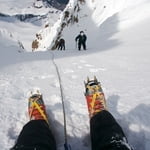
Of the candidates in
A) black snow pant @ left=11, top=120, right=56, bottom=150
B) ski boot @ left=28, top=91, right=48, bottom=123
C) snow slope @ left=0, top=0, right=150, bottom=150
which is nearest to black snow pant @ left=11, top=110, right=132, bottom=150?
black snow pant @ left=11, top=120, right=56, bottom=150

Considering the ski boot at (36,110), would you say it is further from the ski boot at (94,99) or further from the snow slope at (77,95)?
the ski boot at (94,99)

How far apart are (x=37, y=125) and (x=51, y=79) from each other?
5301mm

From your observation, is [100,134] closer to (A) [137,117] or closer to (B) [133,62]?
(A) [137,117]

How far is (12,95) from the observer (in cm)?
848

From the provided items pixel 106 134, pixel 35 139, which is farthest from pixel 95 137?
pixel 35 139

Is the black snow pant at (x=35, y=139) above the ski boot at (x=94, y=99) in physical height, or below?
below

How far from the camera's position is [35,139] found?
14.9ft

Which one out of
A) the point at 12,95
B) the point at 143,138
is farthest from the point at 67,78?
the point at 143,138

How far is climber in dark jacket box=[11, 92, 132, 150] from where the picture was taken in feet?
14.3

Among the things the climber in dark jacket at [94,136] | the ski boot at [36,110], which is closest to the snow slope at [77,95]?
the ski boot at [36,110]

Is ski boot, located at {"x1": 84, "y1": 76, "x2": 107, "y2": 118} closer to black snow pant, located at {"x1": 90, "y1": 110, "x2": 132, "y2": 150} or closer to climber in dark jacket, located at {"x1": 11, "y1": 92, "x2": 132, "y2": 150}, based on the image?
climber in dark jacket, located at {"x1": 11, "y1": 92, "x2": 132, "y2": 150}

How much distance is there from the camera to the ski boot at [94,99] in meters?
5.84

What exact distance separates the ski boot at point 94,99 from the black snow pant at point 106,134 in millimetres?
363

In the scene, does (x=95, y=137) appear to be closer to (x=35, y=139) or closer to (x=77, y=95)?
(x=35, y=139)
